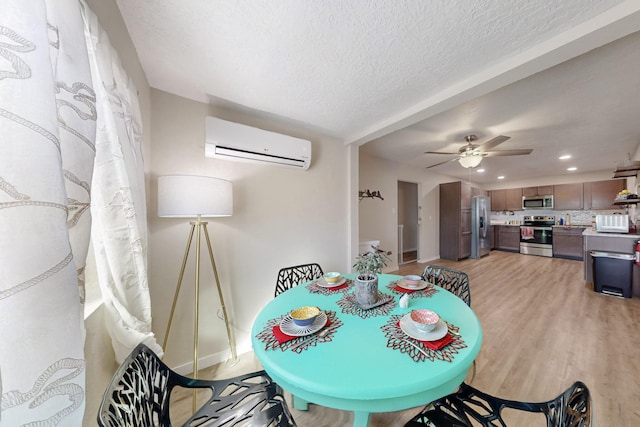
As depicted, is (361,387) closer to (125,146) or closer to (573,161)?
(125,146)

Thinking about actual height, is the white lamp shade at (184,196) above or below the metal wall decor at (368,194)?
below

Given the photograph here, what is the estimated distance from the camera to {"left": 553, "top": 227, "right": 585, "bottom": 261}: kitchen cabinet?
5.12 metres

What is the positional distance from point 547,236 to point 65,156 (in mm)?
8321

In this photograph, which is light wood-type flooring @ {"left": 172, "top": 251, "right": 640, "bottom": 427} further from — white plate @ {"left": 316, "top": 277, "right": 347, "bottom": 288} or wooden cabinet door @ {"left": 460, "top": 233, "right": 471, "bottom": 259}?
wooden cabinet door @ {"left": 460, "top": 233, "right": 471, "bottom": 259}

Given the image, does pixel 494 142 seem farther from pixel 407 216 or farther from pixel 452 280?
pixel 407 216

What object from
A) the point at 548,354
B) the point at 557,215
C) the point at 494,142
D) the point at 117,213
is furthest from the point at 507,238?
the point at 117,213

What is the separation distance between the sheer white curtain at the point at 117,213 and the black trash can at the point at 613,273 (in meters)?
5.46

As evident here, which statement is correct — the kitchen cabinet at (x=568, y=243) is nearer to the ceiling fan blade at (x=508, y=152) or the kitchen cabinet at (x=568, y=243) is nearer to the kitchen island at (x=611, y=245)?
the kitchen island at (x=611, y=245)

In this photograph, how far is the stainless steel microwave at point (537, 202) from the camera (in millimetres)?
5664

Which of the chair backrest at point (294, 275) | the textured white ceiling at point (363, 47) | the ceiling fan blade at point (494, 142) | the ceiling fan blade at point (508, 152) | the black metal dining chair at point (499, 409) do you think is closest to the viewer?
the black metal dining chair at point (499, 409)

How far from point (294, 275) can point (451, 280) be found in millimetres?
1338

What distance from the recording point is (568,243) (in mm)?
5246

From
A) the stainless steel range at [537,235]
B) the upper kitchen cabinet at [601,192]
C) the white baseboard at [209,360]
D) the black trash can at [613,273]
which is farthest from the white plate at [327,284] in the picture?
the upper kitchen cabinet at [601,192]

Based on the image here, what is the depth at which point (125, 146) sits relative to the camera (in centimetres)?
96
